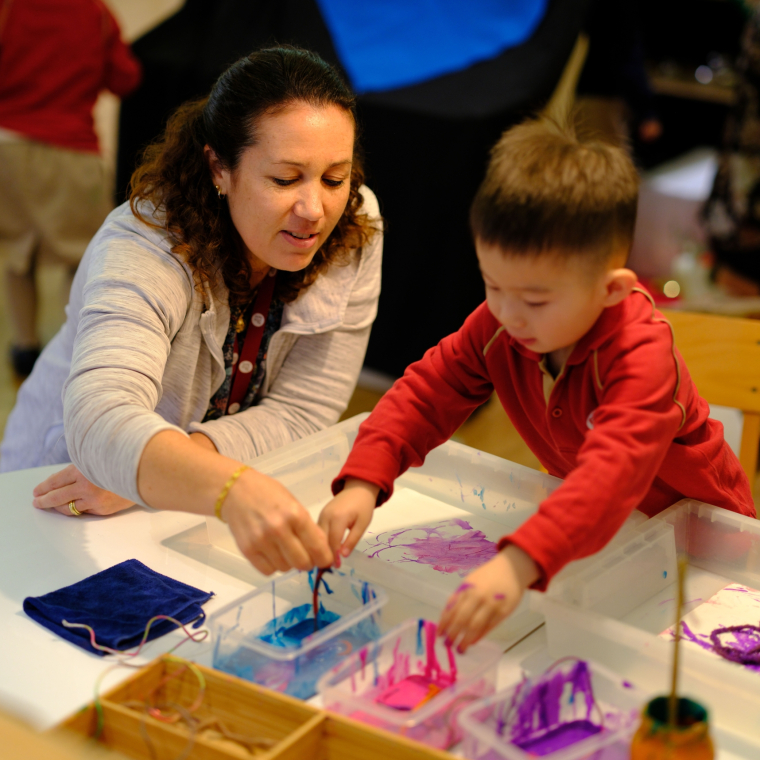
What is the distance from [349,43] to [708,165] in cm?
234

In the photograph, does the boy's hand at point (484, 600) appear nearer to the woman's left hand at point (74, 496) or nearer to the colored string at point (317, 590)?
the colored string at point (317, 590)

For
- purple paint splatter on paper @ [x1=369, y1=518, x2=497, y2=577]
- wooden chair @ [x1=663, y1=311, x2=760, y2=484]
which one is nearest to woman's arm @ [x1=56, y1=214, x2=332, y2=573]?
purple paint splatter on paper @ [x1=369, y1=518, x2=497, y2=577]

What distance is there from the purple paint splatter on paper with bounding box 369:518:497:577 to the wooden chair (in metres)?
0.57

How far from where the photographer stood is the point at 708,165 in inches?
175

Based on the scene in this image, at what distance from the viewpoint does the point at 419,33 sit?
113 inches

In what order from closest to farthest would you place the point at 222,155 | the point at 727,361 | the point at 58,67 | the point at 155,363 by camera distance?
the point at 155,363 < the point at 222,155 < the point at 727,361 < the point at 58,67

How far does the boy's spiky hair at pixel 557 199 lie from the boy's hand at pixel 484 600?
0.30 meters

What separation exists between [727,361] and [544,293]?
73 cm

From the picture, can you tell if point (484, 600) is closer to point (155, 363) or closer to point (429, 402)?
point (429, 402)

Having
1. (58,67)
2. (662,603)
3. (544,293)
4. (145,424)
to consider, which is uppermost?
(58,67)

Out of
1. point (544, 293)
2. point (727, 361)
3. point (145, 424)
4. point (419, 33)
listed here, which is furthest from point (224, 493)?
point (419, 33)

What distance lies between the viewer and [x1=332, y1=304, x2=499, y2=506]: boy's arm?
41.1 inches

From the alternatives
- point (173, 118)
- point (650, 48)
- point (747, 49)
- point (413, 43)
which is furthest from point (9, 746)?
point (650, 48)

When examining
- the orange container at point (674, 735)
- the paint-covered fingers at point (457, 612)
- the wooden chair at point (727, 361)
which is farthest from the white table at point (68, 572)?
the wooden chair at point (727, 361)
